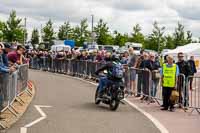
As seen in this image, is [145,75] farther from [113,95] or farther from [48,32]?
[48,32]

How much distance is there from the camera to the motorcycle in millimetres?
14414

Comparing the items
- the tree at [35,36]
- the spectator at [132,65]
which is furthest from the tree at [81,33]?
the spectator at [132,65]

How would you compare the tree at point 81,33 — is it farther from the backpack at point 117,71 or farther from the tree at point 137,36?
the backpack at point 117,71

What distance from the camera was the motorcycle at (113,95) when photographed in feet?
47.3

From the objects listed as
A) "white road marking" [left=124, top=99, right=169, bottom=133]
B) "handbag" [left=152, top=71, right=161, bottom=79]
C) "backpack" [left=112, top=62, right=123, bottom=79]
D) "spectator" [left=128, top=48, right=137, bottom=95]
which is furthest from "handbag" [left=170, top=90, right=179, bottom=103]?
"spectator" [left=128, top=48, right=137, bottom=95]

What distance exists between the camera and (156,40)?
258 ft

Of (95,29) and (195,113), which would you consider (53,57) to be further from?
(95,29)

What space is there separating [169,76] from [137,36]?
6726cm

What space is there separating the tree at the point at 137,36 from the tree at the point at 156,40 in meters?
1.52

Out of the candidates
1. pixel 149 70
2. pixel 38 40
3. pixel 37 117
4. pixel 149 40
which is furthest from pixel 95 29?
pixel 37 117

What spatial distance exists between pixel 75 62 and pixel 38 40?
198 ft

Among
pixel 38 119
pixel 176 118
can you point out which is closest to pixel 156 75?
pixel 176 118

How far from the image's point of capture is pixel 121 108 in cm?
1509

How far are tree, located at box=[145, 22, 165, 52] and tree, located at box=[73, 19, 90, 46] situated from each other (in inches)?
388
